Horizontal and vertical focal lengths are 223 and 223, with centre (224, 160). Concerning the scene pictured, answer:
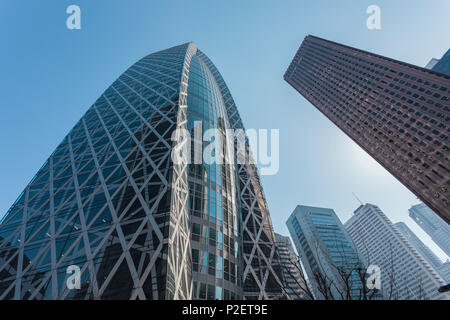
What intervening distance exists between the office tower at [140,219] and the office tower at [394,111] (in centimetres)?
4891

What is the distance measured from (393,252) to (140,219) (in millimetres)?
181421

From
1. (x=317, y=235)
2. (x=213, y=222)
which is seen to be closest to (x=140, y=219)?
(x=213, y=222)

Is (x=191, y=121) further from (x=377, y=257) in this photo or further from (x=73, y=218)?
(x=377, y=257)

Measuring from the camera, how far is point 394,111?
69438 mm

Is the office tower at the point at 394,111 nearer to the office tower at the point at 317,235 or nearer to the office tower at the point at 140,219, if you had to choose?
the office tower at the point at 317,235

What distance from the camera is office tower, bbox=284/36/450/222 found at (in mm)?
57062

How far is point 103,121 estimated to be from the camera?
1567 inches

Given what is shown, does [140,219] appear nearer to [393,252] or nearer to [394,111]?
[394,111]

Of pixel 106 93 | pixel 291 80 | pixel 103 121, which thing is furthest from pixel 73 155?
pixel 291 80

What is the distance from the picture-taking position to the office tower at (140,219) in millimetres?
17734

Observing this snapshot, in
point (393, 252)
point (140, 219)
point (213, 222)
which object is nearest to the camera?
point (140, 219)

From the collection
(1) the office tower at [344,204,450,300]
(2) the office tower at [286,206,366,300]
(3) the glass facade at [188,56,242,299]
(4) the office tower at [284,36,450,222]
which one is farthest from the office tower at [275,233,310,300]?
(1) the office tower at [344,204,450,300]
